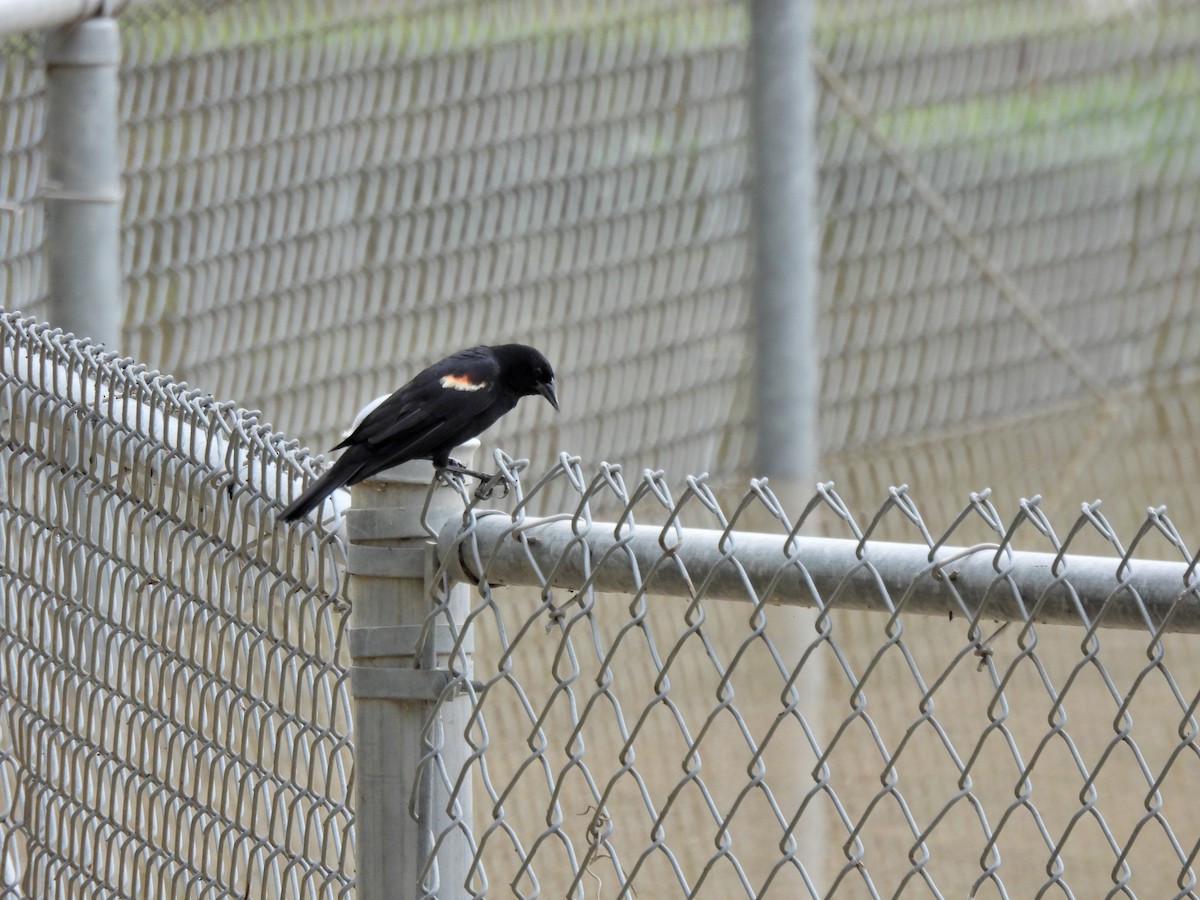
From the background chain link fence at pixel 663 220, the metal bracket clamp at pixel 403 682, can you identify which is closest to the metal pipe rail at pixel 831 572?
the metal bracket clamp at pixel 403 682

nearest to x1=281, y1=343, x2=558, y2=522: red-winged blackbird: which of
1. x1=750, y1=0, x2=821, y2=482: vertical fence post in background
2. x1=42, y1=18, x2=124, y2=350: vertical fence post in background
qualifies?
x1=42, y1=18, x2=124, y2=350: vertical fence post in background

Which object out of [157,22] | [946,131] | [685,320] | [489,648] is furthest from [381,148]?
[946,131]

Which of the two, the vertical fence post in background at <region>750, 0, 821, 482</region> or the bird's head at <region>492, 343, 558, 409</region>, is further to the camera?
the vertical fence post in background at <region>750, 0, 821, 482</region>

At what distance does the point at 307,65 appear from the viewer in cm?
450

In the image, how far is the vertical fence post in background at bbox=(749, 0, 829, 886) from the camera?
4.55 metres

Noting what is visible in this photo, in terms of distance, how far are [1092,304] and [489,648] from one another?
251 cm

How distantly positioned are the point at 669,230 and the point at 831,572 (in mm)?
3741

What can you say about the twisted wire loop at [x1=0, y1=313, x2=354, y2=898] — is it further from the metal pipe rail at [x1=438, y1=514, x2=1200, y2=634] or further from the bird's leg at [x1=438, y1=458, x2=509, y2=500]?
the metal pipe rail at [x1=438, y1=514, x2=1200, y2=634]

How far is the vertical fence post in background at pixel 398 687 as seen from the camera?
171 cm

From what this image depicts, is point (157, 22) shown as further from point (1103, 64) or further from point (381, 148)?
point (1103, 64)

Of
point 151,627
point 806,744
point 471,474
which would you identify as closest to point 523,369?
point 151,627

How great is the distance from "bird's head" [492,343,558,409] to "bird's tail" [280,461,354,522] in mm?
984

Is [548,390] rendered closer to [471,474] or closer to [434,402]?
[434,402]

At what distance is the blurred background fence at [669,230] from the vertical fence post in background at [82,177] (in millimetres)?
123
